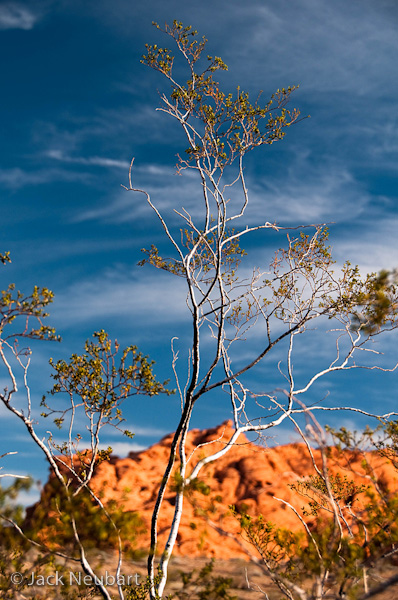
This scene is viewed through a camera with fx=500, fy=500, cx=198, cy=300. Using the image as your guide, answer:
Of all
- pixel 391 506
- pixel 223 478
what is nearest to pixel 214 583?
pixel 391 506

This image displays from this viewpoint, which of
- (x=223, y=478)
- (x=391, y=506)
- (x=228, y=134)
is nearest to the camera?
(x=391, y=506)

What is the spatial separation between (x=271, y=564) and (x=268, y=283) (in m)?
7.13

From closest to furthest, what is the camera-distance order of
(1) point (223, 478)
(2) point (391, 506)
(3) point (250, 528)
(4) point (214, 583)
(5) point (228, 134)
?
(2) point (391, 506), (4) point (214, 583), (3) point (250, 528), (5) point (228, 134), (1) point (223, 478)

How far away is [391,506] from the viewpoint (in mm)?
6125

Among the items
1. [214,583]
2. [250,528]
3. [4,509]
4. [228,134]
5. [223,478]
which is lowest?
[214,583]

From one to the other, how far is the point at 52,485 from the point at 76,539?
0.83 metres

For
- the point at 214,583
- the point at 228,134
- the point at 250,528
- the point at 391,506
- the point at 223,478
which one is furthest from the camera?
the point at 223,478

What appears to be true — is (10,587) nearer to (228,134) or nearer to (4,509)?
(4,509)

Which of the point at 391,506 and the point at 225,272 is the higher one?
the point at 225,272

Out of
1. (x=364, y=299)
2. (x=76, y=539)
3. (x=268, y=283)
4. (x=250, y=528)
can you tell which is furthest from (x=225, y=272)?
(x=76, y=539)

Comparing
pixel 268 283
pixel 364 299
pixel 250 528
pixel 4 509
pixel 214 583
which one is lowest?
pixel 214 583

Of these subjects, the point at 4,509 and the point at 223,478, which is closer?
the point at 4,509

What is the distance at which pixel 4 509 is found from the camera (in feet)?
23.0

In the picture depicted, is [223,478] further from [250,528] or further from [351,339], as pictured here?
[250,528]
